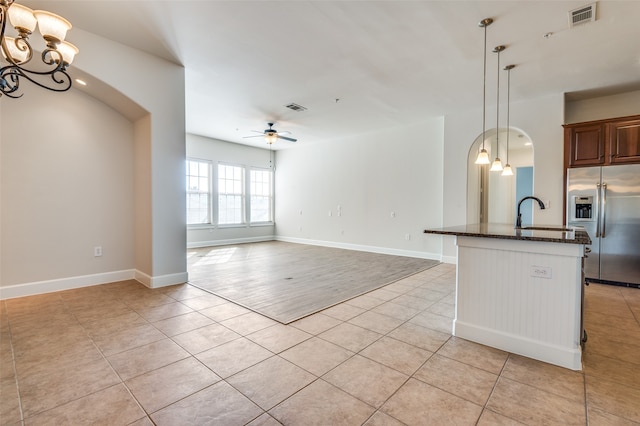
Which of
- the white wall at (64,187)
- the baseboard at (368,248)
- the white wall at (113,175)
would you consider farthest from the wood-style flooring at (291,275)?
the white wall at (64,187)

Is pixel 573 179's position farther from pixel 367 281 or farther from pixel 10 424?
pixel 10 424

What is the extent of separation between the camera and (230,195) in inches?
337

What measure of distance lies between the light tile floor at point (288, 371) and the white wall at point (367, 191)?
3681 mm

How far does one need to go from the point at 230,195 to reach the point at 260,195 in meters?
1.18

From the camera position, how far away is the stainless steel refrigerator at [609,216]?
415 centimetres

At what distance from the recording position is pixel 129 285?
4109 mm

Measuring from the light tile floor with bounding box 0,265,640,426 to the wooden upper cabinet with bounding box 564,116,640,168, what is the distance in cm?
239

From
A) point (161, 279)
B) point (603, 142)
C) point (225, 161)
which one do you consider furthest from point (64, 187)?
point (603, 142)

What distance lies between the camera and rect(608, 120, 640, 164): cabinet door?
13.6 feet

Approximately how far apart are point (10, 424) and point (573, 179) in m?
6.76

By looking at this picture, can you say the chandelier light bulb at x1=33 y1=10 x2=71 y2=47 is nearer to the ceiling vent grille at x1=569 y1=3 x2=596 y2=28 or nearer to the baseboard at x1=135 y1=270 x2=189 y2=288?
the baseboard at x1=135 y1=270 x2=189 y2=288

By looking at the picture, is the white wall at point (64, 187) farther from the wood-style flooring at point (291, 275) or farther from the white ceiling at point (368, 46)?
the wood-style flooring at point (291, 275)

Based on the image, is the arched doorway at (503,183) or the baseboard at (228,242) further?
the baseboard at (228,242)

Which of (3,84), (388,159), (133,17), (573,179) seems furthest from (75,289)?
(573,179)
